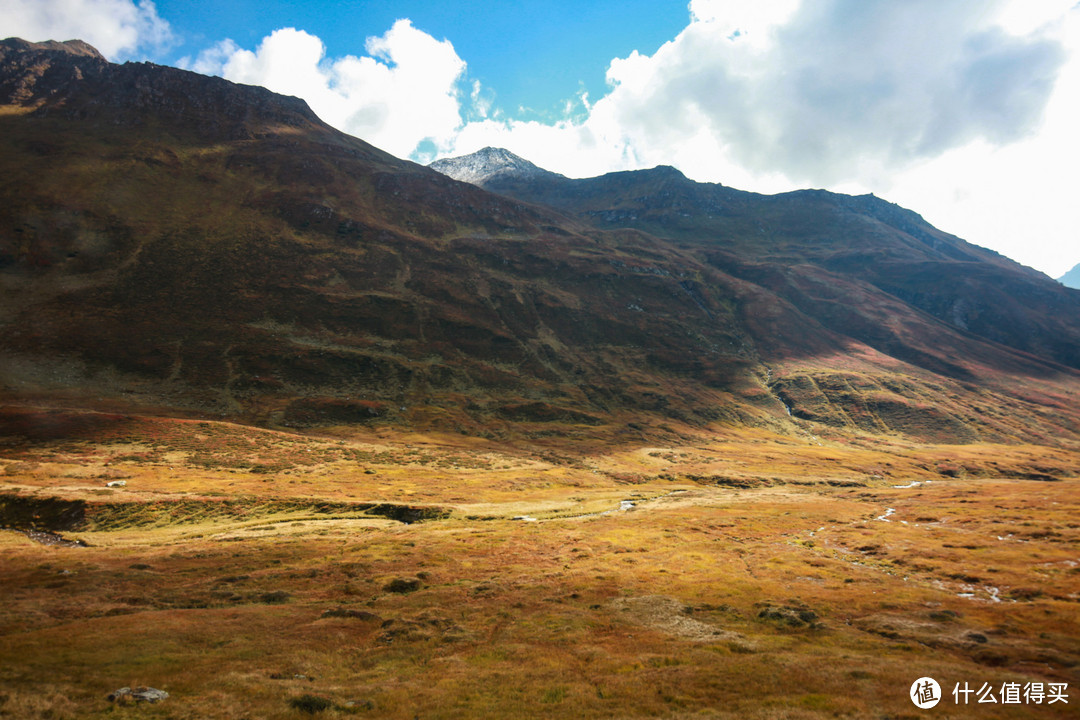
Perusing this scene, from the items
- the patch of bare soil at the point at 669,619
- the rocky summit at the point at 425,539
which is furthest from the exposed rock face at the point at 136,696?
the patch of bare soil at the point at 669,619

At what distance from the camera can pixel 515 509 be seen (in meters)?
72.2

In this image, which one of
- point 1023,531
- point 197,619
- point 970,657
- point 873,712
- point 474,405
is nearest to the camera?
point 873,712

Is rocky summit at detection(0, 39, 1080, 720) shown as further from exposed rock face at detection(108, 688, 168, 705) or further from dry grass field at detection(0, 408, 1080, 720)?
dry grass field at detection(0, 408, 1080, 720)

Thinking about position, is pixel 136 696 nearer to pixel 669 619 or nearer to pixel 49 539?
pixel 669 619

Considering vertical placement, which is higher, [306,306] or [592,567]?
[306,306]

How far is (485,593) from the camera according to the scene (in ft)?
118

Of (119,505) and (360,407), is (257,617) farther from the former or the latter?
(360,407)

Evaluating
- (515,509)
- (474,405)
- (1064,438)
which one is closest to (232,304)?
(474,405)

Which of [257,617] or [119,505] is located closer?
[257,617]

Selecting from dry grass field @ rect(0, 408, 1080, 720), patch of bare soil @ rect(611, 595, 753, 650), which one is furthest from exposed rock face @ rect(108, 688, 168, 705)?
patch of bare soil @ rect(611, 595, 753, 650)

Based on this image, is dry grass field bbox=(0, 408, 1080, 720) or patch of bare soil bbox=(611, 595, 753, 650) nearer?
dry grass field bbox=(0, 408, 1080, 720)

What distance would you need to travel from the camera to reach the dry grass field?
66.0 ft

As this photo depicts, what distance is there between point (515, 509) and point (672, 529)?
23358 mm

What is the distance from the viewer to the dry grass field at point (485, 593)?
2012cm
